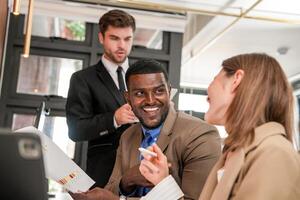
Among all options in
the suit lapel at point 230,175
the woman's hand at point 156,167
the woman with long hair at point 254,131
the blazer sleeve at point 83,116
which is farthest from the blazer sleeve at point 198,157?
the blazer sleeve at point 83,116

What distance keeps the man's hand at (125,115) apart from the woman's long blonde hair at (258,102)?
64 cm

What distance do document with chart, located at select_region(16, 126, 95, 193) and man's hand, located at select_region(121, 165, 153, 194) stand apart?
0.52ft

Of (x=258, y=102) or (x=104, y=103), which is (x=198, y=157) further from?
(x=104, y=103)

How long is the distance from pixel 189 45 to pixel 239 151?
141 inches

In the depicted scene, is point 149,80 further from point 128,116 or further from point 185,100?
point 185,100

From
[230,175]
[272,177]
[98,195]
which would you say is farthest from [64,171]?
[272,177]

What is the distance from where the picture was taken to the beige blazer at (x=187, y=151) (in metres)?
1.30

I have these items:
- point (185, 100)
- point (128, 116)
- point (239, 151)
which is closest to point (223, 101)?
point (239, 151)

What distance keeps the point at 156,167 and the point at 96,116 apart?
0.56 meters

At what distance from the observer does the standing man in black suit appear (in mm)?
1680

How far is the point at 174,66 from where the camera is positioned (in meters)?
3.69

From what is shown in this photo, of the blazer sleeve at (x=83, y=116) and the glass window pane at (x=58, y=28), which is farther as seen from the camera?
the glass window pane at (x=58, y=28)

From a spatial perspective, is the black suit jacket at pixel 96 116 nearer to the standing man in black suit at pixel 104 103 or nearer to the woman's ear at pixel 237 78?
the standing man in black suit at pixel 104 103

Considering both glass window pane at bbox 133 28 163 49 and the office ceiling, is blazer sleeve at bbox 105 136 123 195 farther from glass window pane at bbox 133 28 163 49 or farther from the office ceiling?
glass window pane at bbox 133 28 163 49
